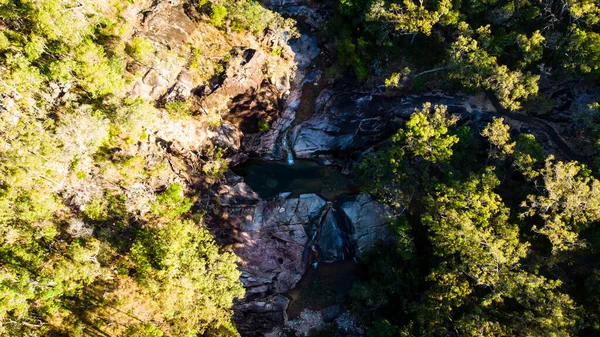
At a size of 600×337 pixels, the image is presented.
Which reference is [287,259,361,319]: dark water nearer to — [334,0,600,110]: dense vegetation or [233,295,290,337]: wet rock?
[233,295,290,337]: wet rock

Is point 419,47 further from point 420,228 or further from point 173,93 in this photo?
point 173,93

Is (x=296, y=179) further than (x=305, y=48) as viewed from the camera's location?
No

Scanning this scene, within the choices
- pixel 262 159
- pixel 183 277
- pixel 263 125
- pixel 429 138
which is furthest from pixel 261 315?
pixel 429 138

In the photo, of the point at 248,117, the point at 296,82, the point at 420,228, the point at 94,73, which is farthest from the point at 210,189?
the point at 420,228

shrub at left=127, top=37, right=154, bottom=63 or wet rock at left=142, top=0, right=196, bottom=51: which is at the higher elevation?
wet rock at left=142, top=0, right=196, bottom=51

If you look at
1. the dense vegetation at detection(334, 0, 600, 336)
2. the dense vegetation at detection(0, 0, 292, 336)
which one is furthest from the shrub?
the dense vegetation at detection(334, 0, 600, 336)

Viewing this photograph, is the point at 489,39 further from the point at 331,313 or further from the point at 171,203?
the point at 171,203
